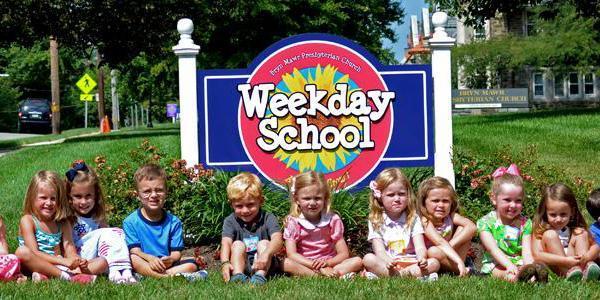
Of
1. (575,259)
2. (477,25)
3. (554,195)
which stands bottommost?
(575,259)

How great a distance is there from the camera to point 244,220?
684 cm

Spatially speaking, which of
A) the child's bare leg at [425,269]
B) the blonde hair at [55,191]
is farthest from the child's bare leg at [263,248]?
the blonde hair at [55,191]

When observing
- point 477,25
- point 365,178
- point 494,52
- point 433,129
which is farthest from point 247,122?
point 494,52

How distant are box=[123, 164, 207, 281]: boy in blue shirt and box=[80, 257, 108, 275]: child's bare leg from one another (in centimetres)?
26

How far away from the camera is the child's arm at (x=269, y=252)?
6.50 meters

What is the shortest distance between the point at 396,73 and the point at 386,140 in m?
0.63

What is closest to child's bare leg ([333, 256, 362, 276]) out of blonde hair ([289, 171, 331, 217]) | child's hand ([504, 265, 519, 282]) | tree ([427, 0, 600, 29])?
blonde hair ([289, 171, 331, 217])

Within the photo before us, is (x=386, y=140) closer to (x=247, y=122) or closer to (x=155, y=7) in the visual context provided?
(x=247, y=122)

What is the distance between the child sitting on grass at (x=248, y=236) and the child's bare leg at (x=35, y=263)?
3.84 ft

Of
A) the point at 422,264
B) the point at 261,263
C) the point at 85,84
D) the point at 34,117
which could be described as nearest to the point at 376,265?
the point at 422,264

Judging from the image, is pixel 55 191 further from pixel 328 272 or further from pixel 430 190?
pixel 430 190

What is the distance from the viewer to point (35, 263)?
6355 millimetres

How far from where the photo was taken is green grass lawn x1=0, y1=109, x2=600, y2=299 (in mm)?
5617

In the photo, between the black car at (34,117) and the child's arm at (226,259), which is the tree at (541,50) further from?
the child's arm at (226,259)
